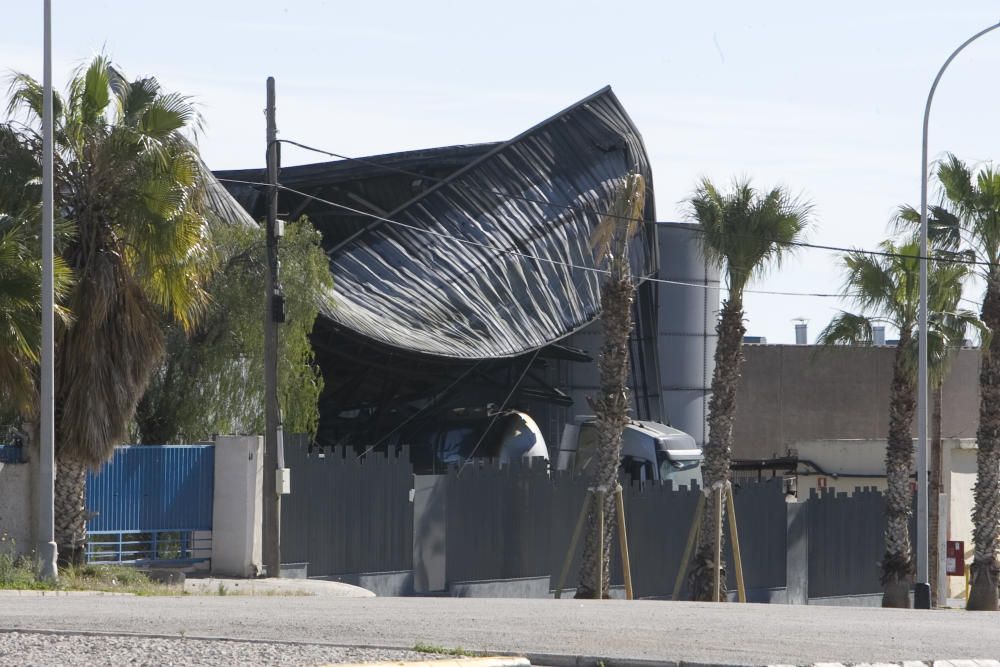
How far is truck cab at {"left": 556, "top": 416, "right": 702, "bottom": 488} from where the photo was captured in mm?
38031

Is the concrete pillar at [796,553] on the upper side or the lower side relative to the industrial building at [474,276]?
lower

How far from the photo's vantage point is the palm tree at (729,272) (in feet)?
90.3

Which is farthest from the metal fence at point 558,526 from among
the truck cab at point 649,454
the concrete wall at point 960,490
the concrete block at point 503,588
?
the concrete wall at point 960,490

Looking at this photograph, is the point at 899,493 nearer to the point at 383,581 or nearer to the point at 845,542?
the point at 845,542

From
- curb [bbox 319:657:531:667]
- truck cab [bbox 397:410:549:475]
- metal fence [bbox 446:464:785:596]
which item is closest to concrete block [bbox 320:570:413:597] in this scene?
metal fence [bbox 446:464:785:596]

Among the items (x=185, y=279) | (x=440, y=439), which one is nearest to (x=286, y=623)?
(x=185, y=279)

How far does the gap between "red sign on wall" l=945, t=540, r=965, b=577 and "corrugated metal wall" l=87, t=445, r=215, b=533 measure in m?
18.2

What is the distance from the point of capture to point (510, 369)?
155 feet

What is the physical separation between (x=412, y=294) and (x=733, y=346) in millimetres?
13657

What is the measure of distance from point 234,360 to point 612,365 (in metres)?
7.35

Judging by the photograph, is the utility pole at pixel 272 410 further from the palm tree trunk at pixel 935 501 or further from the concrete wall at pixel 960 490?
the concrete wall at pixel 960 490

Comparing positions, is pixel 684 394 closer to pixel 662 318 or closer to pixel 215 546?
pixel 662 318

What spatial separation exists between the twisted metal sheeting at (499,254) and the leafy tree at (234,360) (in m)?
4.32

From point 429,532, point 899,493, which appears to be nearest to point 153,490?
point 429,532
